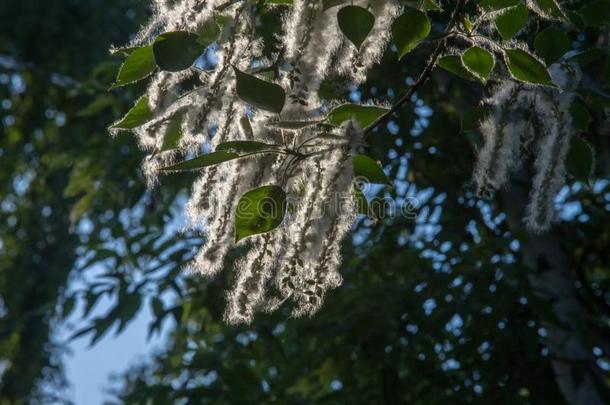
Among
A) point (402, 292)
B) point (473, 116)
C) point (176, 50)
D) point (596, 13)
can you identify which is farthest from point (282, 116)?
point (402, 292)

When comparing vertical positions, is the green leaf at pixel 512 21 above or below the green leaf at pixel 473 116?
above

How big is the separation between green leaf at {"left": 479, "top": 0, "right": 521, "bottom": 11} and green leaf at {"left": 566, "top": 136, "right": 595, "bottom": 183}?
339 millimetres

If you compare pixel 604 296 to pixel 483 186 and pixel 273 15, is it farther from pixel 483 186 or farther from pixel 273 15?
pixel 483 186

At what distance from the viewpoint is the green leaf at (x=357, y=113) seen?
34.9 inches

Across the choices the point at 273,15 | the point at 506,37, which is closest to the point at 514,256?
the point at 273,15

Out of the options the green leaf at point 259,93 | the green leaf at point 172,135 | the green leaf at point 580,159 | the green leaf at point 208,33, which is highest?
the green leaf at point 208,33

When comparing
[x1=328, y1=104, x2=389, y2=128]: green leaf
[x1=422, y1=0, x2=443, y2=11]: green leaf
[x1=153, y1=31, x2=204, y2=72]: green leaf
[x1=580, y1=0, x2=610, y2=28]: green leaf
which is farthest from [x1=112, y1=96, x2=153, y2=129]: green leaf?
[x1=580, y1=0, x2=610, y2=28]: green leaf

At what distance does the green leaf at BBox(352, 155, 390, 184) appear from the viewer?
93cm

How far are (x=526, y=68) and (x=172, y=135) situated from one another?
44 centimetres

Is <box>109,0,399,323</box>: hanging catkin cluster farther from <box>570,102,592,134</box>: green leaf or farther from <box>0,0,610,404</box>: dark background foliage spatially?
<box>0,0,610,404</box>: dark background foliage

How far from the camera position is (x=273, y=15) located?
2.00 meters

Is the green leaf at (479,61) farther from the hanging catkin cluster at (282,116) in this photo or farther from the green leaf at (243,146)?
the green leaf at (243,146)

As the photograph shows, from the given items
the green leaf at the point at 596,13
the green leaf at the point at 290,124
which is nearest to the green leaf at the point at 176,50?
the green leaf at the point at 290,124

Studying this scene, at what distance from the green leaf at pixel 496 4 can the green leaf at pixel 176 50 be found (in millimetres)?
348
